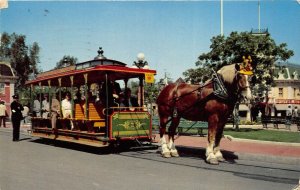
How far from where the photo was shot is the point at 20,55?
5303 centimetres

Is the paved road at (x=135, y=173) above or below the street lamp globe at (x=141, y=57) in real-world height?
below

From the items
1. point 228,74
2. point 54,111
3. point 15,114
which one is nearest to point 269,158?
point 228,74

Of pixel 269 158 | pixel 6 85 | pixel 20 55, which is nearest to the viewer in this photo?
pixel 269 158

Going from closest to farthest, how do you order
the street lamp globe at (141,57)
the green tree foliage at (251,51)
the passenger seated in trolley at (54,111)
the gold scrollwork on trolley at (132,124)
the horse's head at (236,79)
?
1. the horse's head at (236,79)
2. the gold scrollwork on trolley at (132,124)
3. the passenger seated in trolley at (54,111)
4. the street lamp globe at (141,57)
5. the green tree foliage at (251,51)

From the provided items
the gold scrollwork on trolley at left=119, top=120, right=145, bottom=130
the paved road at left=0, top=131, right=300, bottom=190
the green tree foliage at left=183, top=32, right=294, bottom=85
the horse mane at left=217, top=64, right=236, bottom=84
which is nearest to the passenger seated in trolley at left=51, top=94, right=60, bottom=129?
the paved road at left=0, top=131, right=300, bottom=190

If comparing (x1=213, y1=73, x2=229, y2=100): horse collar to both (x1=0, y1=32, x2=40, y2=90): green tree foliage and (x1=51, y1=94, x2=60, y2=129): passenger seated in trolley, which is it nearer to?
(x1=51, y1=94, x2=60, y2=129): passenger seated in trolley

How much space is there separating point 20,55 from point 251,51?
3777 centimetres

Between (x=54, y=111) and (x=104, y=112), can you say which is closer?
(x=104, y=112)

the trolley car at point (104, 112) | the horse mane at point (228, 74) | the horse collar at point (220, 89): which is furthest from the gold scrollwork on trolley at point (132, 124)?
the horse mane at point (228, 74)

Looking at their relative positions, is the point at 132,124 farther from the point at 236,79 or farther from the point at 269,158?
the point at 269,158

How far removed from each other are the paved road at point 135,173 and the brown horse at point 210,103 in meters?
0.54

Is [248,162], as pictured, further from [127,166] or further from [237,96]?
[127,166]

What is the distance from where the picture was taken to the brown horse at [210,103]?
9289mm

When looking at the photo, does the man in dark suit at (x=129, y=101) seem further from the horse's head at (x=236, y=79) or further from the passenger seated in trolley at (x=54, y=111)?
the horse's head at (x=236, y=79)
